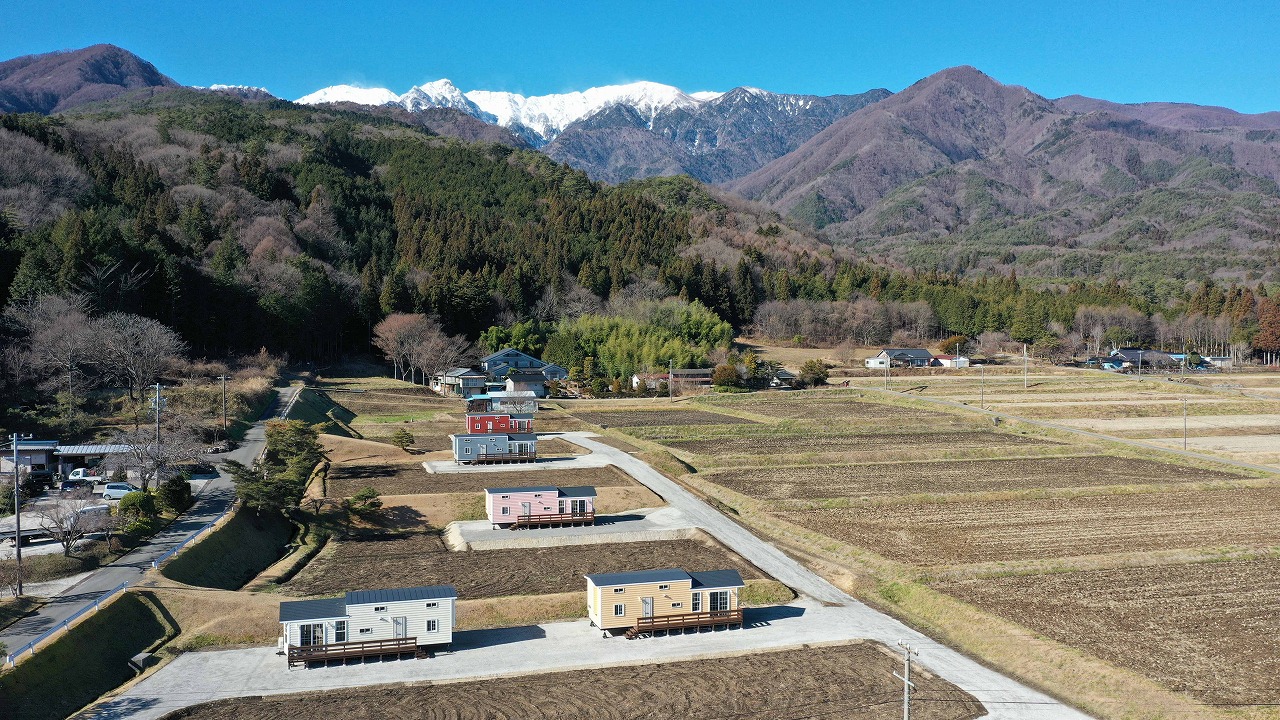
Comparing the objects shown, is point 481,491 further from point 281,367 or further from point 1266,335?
point 1266,335

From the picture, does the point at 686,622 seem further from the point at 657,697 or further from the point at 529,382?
the point at 529,382

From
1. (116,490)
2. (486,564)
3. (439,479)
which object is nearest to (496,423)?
(439,479)

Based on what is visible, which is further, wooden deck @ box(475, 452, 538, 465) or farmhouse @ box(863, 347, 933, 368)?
farmhouse @ box(863, 347, 933, 368)

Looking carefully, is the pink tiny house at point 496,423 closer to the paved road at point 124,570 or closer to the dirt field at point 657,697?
the paved road at point 124,570

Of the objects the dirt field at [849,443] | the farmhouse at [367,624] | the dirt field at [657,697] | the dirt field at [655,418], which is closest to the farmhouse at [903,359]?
the dirt field at [655,418]

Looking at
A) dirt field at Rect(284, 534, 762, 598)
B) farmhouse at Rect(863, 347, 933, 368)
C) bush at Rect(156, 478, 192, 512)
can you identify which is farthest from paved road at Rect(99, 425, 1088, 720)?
farmhouse at Rect(863, 347, 933, 368)

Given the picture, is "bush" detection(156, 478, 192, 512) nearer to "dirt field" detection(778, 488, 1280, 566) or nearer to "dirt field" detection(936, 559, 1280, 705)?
"dirt field" detection(778, 488, 1280, 566)

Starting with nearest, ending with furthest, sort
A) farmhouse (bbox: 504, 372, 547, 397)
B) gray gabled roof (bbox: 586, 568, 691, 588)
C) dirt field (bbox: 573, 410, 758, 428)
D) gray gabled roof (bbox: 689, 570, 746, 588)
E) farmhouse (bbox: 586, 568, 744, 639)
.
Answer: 1. farmhouse (bbox: 586, 568, 744, 639)
2. gray gabled roof (bbox: 586, 568, 691, 588)
3. gray gabled roof (bbox: 689, 570, 746, 588)
4. dirt field (bbox: 573, 410, 758, 428)
5. farmhouse (bbox: 504, 372, 547, 397)

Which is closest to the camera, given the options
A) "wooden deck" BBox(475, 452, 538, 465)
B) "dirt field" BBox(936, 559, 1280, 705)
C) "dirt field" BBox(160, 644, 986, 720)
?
"dirt field" BBox(160, 644, 986, 720)
